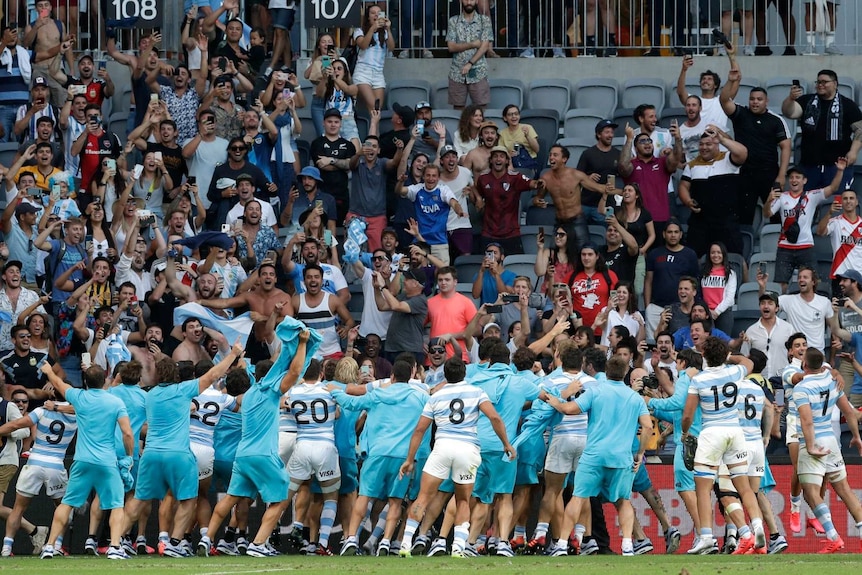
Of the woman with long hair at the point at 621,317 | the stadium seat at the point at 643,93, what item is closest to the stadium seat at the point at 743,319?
the woman with long hair at the point at 621,317

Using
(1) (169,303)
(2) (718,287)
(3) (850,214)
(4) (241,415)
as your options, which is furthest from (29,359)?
(3) (850,214)

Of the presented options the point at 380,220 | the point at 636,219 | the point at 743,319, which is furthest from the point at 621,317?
the point at 380,220

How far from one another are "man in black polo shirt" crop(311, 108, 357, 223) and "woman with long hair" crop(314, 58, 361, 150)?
0.38 m

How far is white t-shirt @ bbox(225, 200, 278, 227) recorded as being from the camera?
2033 cm

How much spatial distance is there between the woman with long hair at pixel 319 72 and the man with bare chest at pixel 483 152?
230 centimetres

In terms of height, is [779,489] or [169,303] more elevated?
[169,303]

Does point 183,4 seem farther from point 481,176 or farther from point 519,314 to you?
point 519,314

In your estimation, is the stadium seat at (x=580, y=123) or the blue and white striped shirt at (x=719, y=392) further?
the stadium seat at (x=580, y=123)

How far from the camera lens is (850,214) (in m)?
20.4

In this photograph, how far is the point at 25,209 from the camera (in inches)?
791

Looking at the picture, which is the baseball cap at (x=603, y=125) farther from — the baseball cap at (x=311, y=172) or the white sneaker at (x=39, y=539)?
the white sneaker at (x=39, y=539)

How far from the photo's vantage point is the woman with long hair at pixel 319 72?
22375 millimetres

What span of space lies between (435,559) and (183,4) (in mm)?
12737

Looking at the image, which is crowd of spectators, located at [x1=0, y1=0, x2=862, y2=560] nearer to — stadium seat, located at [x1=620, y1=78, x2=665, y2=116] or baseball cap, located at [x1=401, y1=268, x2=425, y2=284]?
baseball cap, located at [x1=401, y1=268, x2=425, y2=284]
